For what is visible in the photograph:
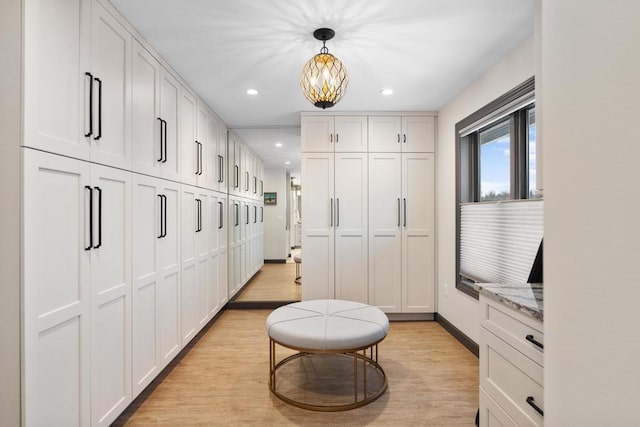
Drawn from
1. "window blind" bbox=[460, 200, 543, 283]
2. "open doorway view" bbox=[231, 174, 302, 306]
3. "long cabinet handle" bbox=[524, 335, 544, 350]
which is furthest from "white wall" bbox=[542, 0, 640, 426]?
"open doorway view" bbox=[231, 174, 302, 306]

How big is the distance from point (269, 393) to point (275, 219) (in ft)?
18.9

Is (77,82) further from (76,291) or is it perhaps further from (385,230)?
(385,230)

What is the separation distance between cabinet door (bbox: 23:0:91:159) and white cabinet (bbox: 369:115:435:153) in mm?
2797

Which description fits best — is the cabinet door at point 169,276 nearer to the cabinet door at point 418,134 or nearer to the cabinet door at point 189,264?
the cabinet door at point 189,264

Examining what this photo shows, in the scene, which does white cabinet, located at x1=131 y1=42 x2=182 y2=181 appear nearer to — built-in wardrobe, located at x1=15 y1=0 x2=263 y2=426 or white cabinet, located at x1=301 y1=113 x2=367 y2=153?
built-in wardrobe, located at x1=15 y1=0 x2=263 y2=426

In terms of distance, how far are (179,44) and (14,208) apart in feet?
5.13

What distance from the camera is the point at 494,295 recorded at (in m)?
1.45

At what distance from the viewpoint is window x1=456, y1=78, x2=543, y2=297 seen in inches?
89.2

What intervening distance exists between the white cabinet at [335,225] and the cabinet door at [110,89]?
2042 millimetres

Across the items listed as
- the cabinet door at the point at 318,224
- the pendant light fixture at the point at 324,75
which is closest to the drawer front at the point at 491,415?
the pendant light fixture at the point at 324,75

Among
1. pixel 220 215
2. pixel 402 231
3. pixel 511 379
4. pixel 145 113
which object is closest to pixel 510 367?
pixel 511 379

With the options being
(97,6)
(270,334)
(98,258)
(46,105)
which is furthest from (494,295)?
(97,6)

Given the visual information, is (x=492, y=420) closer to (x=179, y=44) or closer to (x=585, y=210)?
(x=585, y=210)

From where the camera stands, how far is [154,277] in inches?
90.1
